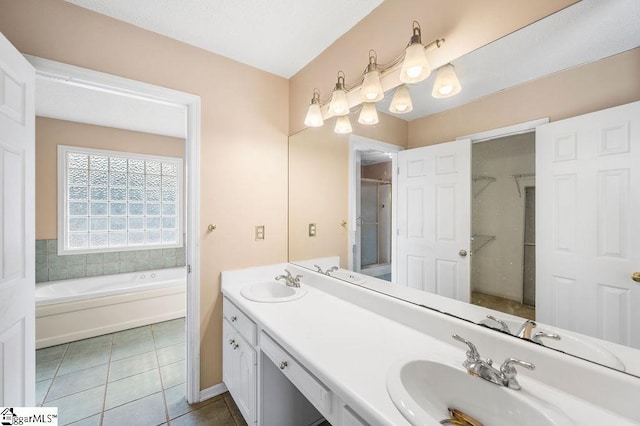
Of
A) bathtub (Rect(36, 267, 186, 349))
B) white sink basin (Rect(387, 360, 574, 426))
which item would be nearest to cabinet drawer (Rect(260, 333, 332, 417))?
white sink basin (Rect(387, 360, 574, 426))

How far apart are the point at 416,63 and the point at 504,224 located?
75cm

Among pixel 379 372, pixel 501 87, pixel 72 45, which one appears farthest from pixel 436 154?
pixel 72 45

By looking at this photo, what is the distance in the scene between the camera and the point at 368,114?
1.53 metres

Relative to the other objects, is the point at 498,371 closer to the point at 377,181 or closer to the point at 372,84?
the point at 377,181

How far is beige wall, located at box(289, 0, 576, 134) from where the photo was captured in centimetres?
95

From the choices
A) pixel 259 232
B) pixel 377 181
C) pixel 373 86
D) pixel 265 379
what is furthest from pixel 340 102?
pixel 265 379

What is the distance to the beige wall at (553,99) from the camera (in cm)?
73

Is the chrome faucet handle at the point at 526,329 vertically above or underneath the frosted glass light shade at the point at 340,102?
underneath

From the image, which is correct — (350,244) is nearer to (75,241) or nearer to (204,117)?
(204,117)

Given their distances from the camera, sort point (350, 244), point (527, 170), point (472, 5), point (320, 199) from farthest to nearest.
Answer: point (320, 199) < point (350, 244) < point (472, 5) < point (527, 170)

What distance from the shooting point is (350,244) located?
178cm

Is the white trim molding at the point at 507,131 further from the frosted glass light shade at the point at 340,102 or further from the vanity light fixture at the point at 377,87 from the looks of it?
the frosted glass light shade at the point at 340,102

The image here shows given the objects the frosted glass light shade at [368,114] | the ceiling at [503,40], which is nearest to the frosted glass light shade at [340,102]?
the frosted glass light shade at [368,114]

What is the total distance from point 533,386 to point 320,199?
1.54 metres
